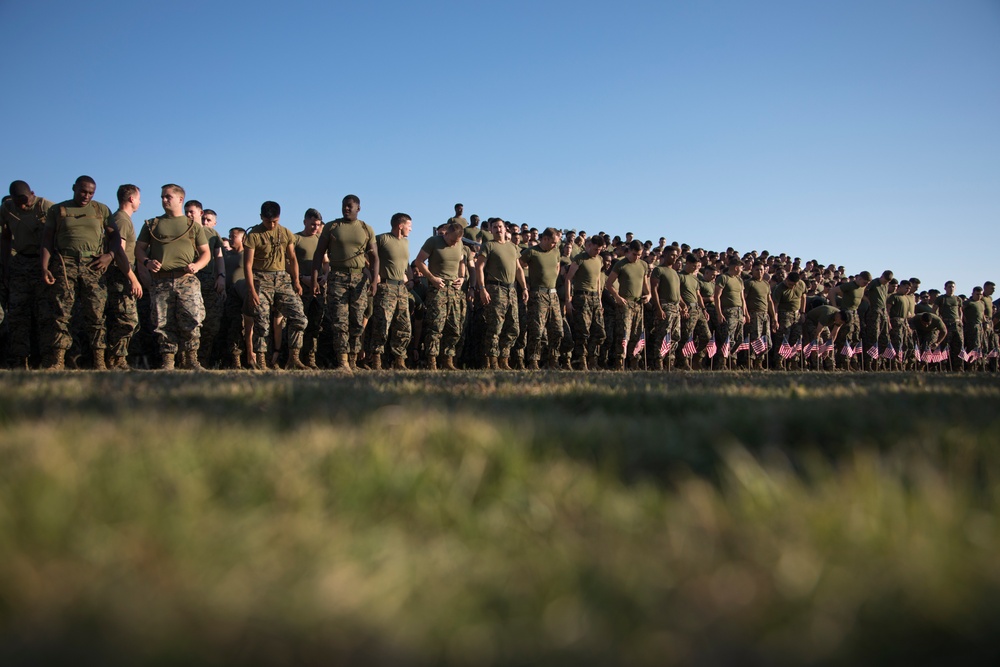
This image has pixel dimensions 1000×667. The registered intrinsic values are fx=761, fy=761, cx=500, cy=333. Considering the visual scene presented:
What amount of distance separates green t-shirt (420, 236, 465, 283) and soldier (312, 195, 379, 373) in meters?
1.56

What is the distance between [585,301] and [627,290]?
1002mm

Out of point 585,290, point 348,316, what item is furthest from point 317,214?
point 585,290

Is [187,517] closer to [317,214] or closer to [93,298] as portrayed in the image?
[93,298]

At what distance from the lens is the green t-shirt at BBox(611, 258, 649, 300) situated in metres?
14.7

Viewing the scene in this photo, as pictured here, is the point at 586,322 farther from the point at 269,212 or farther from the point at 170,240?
the point at 170,240

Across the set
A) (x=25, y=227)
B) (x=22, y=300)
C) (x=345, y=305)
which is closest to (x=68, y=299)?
(x=22, y=300)

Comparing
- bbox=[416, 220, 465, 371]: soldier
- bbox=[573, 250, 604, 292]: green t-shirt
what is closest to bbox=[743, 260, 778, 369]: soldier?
bbox=[573, 250, 604, 292]: green t-shirt

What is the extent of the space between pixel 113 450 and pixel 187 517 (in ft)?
1.96

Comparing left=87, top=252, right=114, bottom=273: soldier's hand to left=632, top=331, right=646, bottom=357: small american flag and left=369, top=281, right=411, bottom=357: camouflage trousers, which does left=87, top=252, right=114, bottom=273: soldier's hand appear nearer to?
left=369, top=281, right=411, bottom=357: camouflage trousers

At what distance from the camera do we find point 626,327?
14.7 m

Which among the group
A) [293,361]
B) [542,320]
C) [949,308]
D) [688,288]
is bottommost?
[293,361]

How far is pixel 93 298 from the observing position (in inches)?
358

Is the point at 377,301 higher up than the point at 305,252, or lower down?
lower down

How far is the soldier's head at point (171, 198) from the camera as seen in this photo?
30.5 feet
